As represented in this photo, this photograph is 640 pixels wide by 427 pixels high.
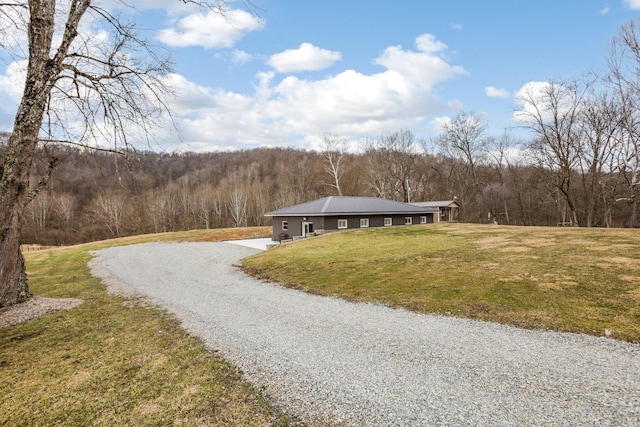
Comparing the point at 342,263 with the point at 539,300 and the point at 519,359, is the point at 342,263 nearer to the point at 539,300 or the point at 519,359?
the point at 539,300

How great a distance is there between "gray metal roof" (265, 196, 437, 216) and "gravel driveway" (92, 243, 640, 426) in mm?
18199

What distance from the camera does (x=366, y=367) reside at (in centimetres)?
482

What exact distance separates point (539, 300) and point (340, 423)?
661cm

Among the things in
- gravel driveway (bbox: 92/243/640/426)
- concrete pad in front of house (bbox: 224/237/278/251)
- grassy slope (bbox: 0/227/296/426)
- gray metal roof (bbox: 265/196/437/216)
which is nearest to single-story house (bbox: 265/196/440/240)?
gray metal roof (bbox: 265/196/437/216)

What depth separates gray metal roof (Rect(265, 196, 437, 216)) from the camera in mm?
26516

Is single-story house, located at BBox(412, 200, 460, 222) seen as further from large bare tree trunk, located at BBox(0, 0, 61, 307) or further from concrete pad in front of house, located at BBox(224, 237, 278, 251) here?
large bare tree trunk, located at BBox(0, 0, 61, 307)

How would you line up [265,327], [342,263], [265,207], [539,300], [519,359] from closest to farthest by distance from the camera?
[519,359] < [265,327] < [539,300] < [342,263] < [265,207]

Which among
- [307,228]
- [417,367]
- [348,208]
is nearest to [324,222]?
[307,228]

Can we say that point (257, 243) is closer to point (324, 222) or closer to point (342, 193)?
point (324, 222)

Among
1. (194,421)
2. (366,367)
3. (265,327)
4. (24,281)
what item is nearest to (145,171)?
(24,281)

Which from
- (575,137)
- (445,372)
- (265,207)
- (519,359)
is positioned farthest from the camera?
(265,207)

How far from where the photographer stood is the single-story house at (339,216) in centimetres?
2633

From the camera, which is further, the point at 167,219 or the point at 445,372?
the point at 167,219

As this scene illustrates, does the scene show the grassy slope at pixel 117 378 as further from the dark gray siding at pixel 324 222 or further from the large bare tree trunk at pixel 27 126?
the dark gray siding at pixel 324 222
